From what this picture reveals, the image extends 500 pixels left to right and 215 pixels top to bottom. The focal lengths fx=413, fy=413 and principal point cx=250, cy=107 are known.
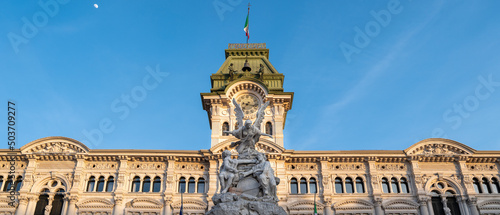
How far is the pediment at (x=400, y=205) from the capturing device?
3528 centimetres

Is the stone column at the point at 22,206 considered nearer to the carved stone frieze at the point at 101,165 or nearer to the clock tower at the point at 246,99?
the carved stone frieze at the point at 101,165

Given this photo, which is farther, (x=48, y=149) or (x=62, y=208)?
(x=48, y=149)

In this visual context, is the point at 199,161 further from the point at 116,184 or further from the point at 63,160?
the point at 63,160

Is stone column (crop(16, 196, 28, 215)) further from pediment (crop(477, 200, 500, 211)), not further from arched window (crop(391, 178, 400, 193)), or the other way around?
pediment (crop(477, 200, 500, 211))

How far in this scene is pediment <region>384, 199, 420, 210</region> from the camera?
35281 mm

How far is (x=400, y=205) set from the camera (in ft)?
116

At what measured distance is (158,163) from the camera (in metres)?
37.5

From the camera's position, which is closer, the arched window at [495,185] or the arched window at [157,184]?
the arched window at [495,185]

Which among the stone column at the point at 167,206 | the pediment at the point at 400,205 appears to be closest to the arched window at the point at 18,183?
the stone column at the point at 167,206

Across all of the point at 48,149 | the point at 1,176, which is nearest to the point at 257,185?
the point at 48,149

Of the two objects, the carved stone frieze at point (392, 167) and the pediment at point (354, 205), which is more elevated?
the carved stone frieze at point (392, 167)

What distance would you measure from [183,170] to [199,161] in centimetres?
163

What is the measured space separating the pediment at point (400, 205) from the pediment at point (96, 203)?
2348 cm

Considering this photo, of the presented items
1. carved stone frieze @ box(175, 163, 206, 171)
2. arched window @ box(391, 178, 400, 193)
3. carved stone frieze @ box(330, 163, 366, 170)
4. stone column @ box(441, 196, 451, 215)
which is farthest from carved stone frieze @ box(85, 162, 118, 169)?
stone column @ box(441, 196, 451, 215)
